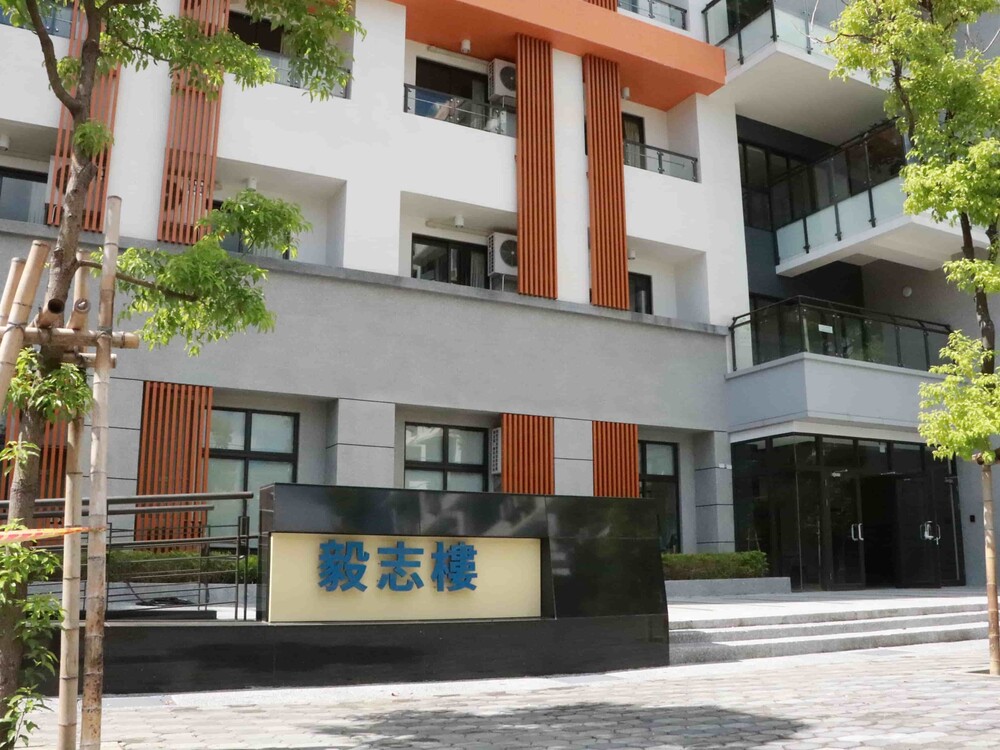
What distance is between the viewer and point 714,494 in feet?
60.5

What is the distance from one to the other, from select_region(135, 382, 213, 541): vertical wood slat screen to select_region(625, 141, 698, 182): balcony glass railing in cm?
990

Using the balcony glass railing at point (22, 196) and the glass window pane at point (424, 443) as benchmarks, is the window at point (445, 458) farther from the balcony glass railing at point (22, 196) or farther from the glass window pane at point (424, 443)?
the balcony glass railing at point (22, 196)

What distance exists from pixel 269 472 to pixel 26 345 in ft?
33.7

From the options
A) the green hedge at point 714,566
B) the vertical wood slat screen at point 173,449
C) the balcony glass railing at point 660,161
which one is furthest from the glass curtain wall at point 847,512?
the vertical wood slat screen at point 173,449

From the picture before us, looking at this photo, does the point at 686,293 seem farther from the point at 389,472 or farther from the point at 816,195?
the point at 389,472

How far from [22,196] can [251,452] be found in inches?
203

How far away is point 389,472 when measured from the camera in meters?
15.3

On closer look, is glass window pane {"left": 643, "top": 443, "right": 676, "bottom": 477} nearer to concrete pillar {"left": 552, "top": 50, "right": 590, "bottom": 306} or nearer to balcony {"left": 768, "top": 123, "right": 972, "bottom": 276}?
concrete pillar {"left": 552, "top": 50, "right": 590, "bottom": 306}

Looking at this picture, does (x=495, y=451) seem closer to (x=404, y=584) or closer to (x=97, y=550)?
(x=404, y=584)

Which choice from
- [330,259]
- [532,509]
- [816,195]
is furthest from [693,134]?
[532,509]

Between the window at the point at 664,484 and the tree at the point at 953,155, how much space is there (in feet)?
26.8

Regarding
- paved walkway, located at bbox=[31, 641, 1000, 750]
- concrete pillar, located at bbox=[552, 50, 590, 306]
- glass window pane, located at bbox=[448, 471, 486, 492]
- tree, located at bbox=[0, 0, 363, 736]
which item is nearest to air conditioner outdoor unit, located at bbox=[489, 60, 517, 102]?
concrete pillar, located at bbox=[552, 50, 590, 306]

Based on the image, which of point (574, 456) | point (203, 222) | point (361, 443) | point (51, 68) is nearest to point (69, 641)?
point (203, 222)

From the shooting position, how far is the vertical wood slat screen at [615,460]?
56.6 feet
